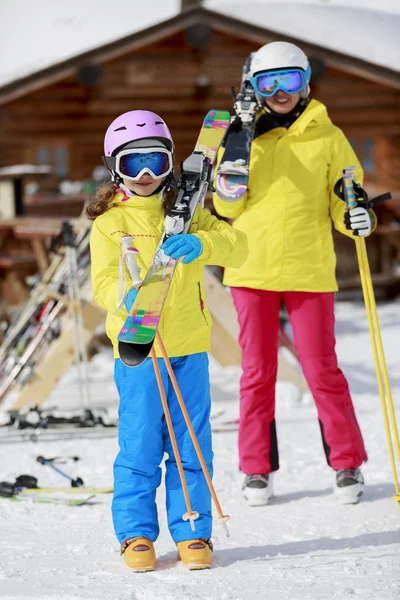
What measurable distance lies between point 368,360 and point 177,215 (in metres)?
5.70

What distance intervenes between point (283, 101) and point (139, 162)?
3.84 ft

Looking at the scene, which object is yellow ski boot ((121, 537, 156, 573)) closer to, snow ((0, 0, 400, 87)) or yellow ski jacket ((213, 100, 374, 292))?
yellow ski jacket ((213, 100, 374, 292))

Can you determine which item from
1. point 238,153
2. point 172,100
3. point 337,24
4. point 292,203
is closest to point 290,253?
point 292,203

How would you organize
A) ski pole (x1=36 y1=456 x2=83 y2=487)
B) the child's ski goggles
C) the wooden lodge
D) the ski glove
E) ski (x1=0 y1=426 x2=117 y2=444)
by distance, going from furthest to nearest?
the wooden lodge < ski (x1=0 y1=426 x2=117 y2=444) < ski pole (x1=36 y1=456 x2=83 y2=487) < the child's ski goggles < the ski glove

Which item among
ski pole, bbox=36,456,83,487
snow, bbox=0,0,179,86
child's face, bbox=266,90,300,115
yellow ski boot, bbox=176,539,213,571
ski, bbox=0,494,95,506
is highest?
child's face, bbox=266,90,300,115

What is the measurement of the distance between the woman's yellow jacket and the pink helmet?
0.20 m

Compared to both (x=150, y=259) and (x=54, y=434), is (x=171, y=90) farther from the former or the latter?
(x=150, y=259)

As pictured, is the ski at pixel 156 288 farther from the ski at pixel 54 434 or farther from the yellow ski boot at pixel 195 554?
the ski at pixel 54 434

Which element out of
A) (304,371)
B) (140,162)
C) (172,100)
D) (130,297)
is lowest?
(172,100)

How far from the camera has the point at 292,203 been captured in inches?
191

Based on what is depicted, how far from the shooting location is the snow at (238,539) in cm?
364

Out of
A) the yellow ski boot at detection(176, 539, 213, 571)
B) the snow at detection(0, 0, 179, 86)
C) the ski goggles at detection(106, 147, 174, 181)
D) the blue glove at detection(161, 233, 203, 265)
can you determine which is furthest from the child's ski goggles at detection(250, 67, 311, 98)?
the snow at detection(0, 0, 179, 86)

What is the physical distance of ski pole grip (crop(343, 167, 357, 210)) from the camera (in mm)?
4656

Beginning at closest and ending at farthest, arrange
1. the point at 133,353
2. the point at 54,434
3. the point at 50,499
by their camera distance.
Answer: the point at 133,353, the point at 50,499, the point at 54,434
